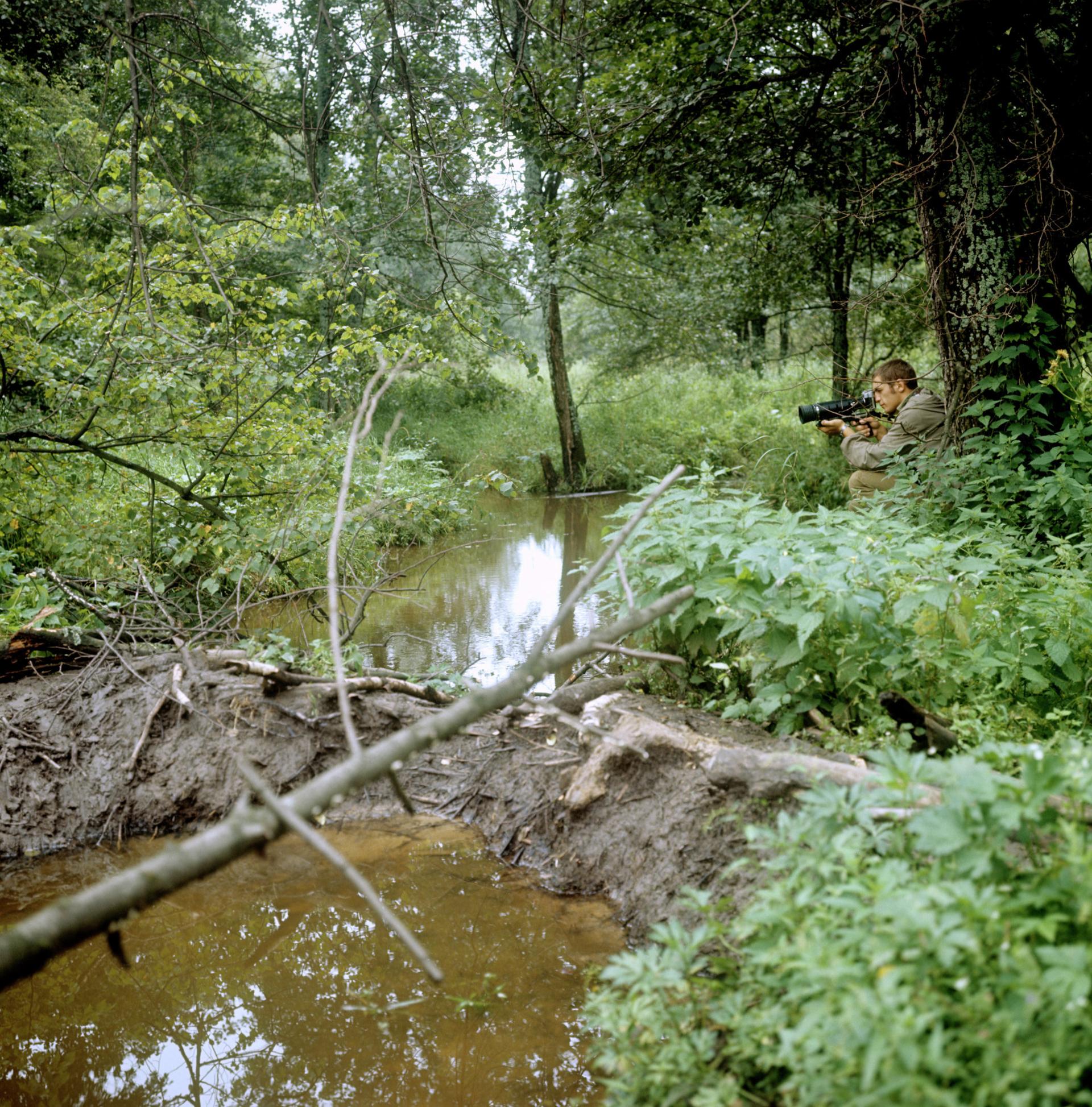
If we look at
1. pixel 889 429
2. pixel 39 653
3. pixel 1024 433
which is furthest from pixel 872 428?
pixel 39 653

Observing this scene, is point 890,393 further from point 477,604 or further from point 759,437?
point 477,604

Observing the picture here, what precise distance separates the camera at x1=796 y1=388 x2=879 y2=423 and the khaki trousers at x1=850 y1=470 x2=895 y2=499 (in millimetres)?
422

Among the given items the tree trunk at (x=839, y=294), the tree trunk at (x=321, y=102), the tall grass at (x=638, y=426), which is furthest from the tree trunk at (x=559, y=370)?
the tree trunk at (x=839, y=294)

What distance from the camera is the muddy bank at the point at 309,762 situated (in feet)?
10.6

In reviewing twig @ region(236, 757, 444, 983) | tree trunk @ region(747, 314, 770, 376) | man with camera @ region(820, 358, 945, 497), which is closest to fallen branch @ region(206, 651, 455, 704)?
twig @ region(236, 757, 444, 983)

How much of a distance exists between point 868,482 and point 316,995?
5132mm

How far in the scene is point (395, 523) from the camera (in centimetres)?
987

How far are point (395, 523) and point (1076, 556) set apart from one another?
742cm

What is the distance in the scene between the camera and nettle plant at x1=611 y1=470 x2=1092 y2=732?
304cm

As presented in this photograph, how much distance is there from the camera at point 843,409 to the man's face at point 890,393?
177mm

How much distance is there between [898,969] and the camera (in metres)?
1.46

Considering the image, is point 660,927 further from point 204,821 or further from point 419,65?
point 419,65

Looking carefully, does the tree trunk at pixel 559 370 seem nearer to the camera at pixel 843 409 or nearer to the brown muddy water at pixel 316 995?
the camera at pixel 843 409

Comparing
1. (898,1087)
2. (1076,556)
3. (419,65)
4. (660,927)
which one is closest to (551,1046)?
(660,927)
